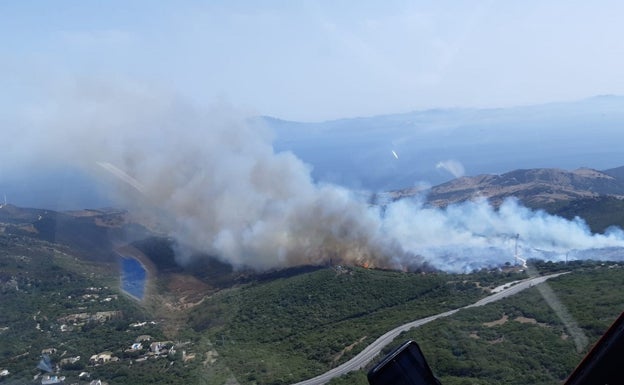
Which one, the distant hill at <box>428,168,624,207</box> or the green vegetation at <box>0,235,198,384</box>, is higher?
the distant hill at <box>428,168,624,207</box>

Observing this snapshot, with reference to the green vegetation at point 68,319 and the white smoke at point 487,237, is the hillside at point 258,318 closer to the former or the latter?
the green vegetation at point 68,319

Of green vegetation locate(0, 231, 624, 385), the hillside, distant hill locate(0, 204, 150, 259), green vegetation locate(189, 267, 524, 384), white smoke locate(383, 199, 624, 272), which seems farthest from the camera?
distant hill locate(0, 204, 150, 259)

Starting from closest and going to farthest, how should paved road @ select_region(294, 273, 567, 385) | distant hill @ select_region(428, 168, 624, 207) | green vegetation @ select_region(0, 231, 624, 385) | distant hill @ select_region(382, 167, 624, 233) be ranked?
green vegetation @ select_region(0, 231, 624, 385) < paved road @ select_region(294, 273, 567, 385) < distant hill @ select_region(382, 167, 624, 233) < distant hill @ select_region(428, 168, 624, 207)

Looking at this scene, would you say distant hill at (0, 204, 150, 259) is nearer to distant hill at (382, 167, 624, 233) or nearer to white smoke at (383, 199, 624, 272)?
white smoke at (383, 199, 624, 272)

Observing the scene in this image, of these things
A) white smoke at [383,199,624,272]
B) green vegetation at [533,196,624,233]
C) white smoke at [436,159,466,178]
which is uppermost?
white smoke at [436,159,466,178]

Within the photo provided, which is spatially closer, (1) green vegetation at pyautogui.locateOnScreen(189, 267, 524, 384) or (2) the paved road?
(2) the paved road

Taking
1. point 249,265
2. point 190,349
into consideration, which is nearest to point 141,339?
point 190,349

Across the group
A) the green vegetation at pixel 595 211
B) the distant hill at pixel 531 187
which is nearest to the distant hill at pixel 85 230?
the green vegetation at pixel 595 211

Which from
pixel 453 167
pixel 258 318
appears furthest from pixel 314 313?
pixel 453 167

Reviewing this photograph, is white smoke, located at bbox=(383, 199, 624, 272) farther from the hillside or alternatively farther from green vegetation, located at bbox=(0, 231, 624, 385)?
green vegetation, located at bbox=(0, 231, 624, 385)

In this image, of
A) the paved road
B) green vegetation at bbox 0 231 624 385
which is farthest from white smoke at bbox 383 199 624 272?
the paved road
